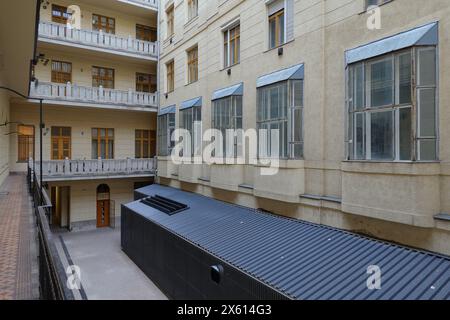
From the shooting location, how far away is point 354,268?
618cm

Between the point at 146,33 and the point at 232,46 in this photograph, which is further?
the point at 146,33

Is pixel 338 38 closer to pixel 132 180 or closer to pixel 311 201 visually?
pixel 311 201

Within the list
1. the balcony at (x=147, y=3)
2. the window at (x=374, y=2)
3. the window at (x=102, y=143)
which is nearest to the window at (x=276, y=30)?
the window at (x=374, y=2)

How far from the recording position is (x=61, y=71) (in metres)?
18.3

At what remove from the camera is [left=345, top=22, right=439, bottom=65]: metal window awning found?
6.14 meters

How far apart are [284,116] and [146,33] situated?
14.9 m

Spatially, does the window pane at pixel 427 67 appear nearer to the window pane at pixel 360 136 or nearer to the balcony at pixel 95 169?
the window pane at pixel 360 136

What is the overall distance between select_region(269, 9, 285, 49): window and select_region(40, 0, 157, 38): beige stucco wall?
12134mm

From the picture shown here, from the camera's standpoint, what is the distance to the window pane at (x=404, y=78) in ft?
20.8

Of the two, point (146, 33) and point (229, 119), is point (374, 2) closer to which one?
point (229, 119)

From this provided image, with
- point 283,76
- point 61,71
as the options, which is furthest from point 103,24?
point 283,76

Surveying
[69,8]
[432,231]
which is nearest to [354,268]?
[432,231]
